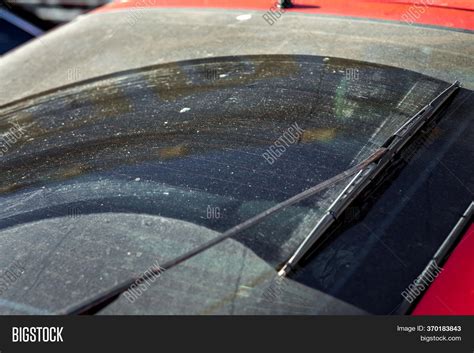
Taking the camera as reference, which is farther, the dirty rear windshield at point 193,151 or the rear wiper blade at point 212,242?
the dirty rear windshield at point 193,151

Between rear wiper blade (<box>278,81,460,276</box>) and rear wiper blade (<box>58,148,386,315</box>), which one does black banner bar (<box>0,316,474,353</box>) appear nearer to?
rear wiper blade (<box>58,148,386,315</box>)

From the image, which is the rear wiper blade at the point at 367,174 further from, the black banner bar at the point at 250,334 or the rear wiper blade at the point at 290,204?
the black banner bar at the point at 250,334

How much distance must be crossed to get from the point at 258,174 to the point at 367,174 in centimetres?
38

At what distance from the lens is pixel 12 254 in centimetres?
186

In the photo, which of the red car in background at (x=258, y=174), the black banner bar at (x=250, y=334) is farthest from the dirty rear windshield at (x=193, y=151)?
the black banner bar at (x=250, y=334)

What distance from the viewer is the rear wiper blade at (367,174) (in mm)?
1662

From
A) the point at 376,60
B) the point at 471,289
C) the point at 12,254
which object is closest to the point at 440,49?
the point at 376,60

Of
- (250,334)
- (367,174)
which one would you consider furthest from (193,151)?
(250,334)

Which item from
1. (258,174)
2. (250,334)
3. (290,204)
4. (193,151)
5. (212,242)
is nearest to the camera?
(250,334)

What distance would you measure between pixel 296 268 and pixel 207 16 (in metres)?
Answer: 2.42

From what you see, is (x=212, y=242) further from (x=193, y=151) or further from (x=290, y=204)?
(x=193, y=151)

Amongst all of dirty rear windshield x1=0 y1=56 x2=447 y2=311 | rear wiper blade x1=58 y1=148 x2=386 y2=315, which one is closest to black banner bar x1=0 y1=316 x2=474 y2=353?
rear wiper blade x1=58 y1=148 x2=386 y2=315

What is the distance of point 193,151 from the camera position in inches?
85.0

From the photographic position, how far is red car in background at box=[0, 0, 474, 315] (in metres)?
1.61
